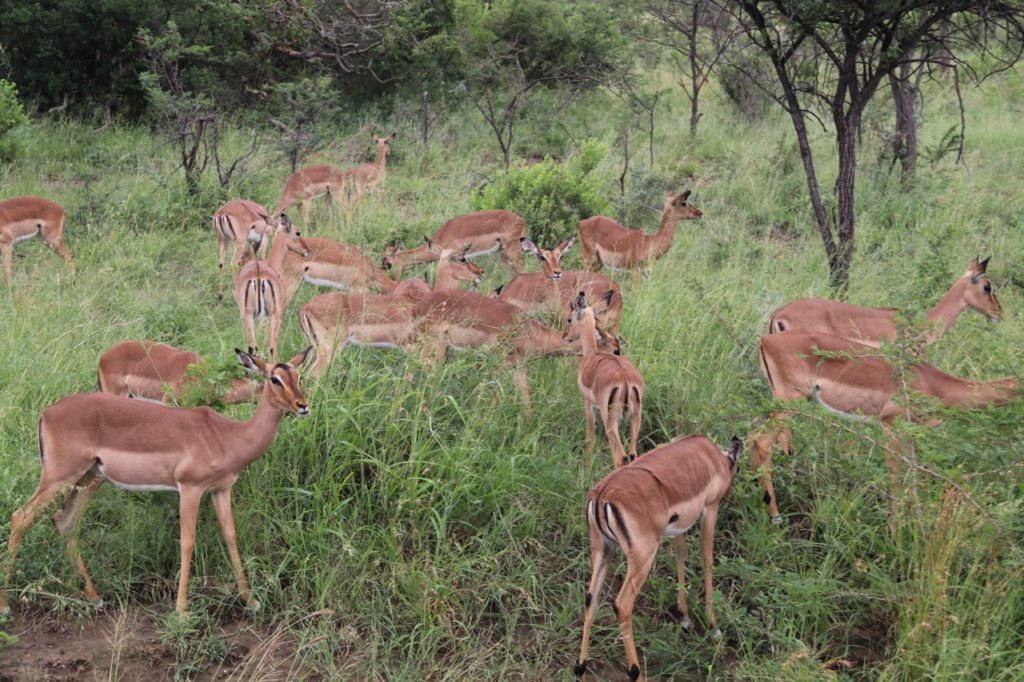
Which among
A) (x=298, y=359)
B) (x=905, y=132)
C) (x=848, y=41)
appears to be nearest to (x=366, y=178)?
(x=848, y=41)

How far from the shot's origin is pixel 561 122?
38.9 ft

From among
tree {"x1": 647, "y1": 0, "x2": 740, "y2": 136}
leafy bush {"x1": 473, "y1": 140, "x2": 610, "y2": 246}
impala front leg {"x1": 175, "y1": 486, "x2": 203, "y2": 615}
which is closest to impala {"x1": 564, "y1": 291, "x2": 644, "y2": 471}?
impala front leg {"x1": 175, "y1": 486, "x2": 203, "y2": 615}

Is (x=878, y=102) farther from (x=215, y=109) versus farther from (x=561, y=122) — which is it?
(x=215, y=109)

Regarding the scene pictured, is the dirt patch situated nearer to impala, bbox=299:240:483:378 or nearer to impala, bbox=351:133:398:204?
impala, bbox=299:240:483:378

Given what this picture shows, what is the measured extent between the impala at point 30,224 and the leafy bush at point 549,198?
9.95ft

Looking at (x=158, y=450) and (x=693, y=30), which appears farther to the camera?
(x=693, y=30)

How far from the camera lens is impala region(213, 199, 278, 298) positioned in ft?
23.6

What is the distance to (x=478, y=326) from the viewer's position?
547 centimetres

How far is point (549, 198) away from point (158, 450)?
4.94 metres

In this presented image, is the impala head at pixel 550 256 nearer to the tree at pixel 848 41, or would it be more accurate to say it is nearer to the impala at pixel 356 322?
the impala at pixel 356 322

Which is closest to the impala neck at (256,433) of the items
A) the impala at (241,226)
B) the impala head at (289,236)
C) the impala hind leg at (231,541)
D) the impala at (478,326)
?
the impala hind leg at (231,541)

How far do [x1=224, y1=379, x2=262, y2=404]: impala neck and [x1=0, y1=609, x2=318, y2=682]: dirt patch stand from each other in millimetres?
1041

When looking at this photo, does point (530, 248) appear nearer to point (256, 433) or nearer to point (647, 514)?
point (256, 433)

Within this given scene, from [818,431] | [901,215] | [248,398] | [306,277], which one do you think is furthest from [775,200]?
[248,398]
